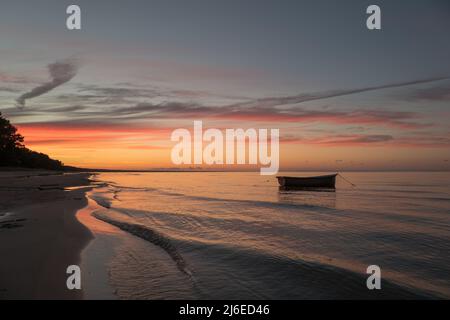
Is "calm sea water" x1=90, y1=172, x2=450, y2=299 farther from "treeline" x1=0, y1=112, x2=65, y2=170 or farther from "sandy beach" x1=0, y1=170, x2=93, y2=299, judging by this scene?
"treeline" x1=0, y1=112, x2=65, y2=170

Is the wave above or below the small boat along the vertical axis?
above

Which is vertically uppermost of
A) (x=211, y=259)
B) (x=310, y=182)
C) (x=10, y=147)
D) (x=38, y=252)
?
(x=10, y=147)

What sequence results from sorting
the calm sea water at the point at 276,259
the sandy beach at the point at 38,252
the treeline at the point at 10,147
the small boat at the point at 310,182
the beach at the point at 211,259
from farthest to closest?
the treeline at the point at 10,147, the small boat at the point at 310,182, the calm sea water at the point at 276,259, the beach at the point at 211,259, the sandy beach at the point at 38,252

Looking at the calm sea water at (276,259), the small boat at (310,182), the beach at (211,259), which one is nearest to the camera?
the beach at (211,259)

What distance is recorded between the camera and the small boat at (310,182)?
61.1 metres

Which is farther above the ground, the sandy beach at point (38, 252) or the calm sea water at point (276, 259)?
the sandy beach at point (38, 252)

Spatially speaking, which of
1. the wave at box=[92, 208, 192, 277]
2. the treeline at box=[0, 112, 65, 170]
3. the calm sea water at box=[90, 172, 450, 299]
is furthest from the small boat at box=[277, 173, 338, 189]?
the treeline at box=[0, 112, 65, 170]

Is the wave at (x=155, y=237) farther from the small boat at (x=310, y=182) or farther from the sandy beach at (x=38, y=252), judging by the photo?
the small boat at (x=310, y=182)

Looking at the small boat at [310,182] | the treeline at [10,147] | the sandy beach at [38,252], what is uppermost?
the treeline at [10,147]

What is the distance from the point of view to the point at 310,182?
2466 inches

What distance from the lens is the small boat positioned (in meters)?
61.1

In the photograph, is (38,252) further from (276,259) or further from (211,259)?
(276,259)

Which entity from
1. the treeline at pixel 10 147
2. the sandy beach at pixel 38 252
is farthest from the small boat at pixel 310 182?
the treeline at pixel 10 147

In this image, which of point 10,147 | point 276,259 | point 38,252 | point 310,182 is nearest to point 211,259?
point 276,259
